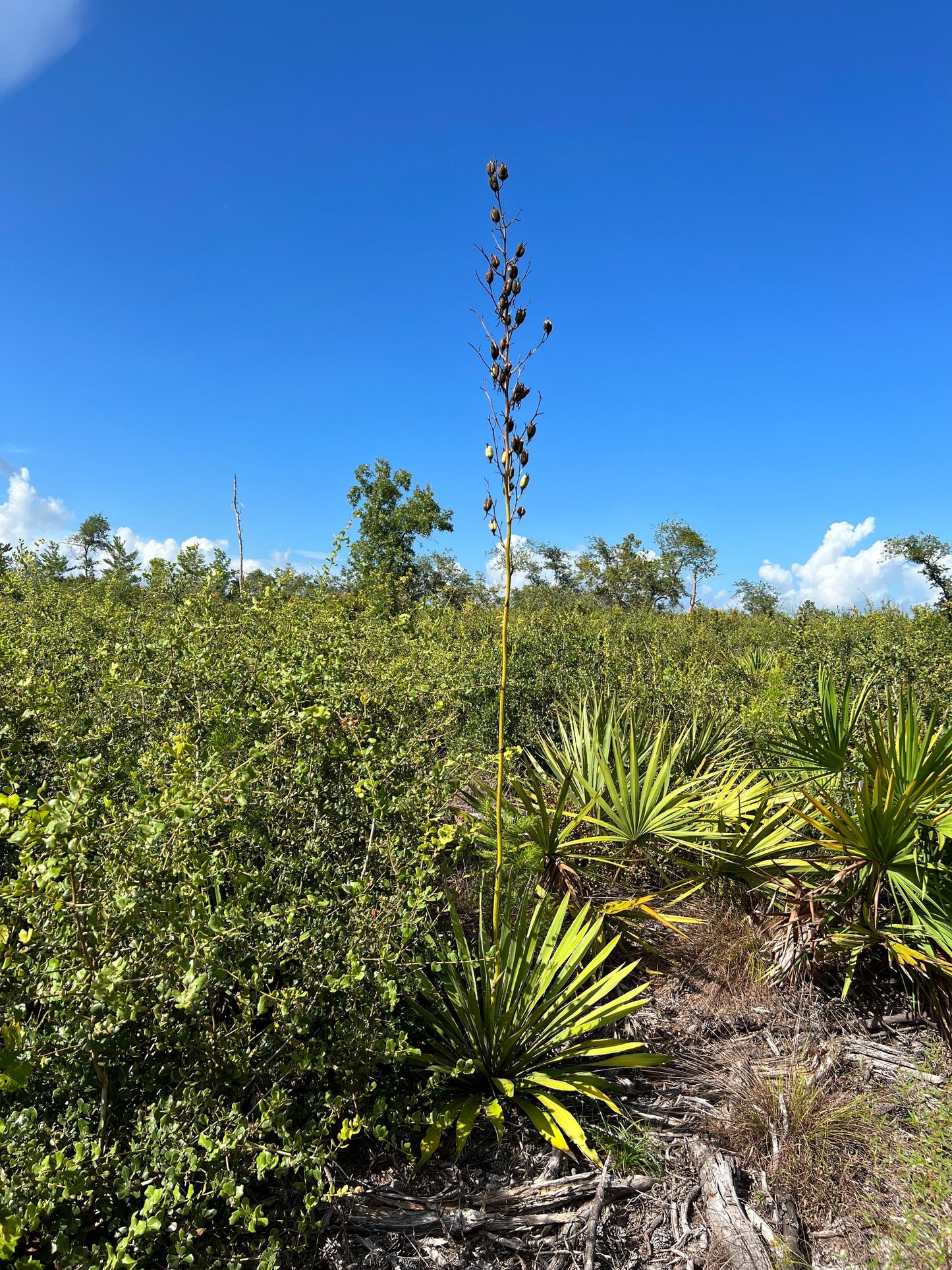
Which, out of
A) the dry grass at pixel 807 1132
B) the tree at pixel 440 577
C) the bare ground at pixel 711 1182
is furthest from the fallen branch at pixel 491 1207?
the tree at pixel 440 577

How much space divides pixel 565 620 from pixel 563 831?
536cm

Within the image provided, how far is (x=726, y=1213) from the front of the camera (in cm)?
254

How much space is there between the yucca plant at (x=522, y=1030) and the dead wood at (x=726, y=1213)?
40cm

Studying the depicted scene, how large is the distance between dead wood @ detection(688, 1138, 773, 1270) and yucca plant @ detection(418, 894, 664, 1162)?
40 cm

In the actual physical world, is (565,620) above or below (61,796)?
above

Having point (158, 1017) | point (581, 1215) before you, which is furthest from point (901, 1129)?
point (158, 1017)

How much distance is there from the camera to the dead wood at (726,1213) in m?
2.40

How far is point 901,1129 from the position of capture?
2.96 meters

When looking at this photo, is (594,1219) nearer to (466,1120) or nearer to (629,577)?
(466,1120)

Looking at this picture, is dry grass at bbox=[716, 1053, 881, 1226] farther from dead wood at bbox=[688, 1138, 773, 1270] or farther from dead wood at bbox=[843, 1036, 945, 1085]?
dead wood at bbox=[843, 1036, 945, 1085]

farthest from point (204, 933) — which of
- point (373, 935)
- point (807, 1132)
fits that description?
point (807, 1132)

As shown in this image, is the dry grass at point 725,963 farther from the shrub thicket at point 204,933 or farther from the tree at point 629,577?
the tree at point 629,577

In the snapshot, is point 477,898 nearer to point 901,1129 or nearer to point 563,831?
point 563,831

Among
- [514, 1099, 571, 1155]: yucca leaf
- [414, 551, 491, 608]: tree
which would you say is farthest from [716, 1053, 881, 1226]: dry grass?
[414, 551, 491, 608]: tree
